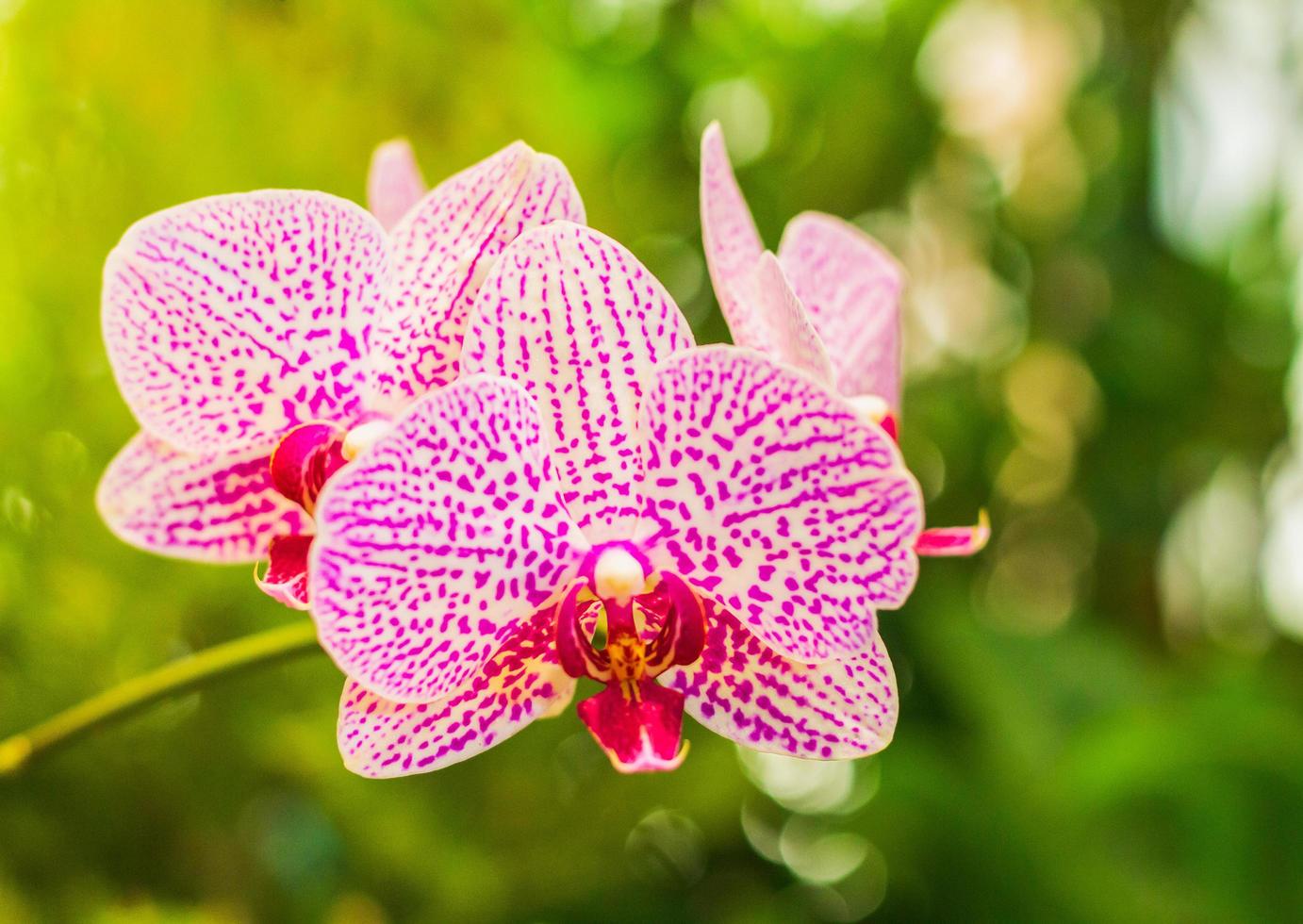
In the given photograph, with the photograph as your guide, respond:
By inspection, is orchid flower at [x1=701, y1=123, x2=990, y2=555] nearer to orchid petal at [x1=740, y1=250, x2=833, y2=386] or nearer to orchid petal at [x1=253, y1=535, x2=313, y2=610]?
orchid petal at [x1=740, y1=250, x2=833, y2=386]

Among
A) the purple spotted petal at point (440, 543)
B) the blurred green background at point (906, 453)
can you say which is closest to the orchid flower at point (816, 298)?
the purple spotted petal at point (440, 543)

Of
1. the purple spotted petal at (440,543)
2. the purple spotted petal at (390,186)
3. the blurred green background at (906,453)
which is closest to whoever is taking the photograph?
the purple spotted petal at (440,543)

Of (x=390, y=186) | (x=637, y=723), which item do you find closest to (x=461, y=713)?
(x=637, y=723)

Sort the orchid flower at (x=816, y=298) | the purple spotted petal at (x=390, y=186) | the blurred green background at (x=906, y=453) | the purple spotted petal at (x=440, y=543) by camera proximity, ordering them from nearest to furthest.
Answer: the purple spotted petal at (x=440, y=543) → the orchid flower at (x=816, y=298) → the purple spotted petal at (x=390, y=186) → the blurred green background at (x=906, y=453)

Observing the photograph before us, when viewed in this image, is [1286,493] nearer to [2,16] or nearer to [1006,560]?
[1006,560]

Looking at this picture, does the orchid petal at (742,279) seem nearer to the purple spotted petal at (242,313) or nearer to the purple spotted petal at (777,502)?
the purple spotted petal at (777,502)

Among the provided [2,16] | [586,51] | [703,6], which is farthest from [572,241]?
[703,6]
